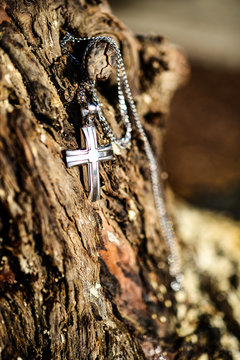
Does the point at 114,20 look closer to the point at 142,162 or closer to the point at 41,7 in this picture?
the point at 41,7

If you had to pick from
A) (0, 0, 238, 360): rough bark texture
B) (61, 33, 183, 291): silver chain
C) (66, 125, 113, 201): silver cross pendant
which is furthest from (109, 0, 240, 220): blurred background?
(66, 125, 113, 201): silver cross pendant

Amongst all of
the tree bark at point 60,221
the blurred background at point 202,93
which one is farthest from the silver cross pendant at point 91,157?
the blurred background at point 202,93

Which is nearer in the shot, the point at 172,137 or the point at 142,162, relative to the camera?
the point at 142,162

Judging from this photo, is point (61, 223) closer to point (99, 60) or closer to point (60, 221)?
point (60, 221)

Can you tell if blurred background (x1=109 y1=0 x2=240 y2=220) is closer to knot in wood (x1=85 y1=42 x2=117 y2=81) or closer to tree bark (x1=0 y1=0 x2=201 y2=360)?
tree bark (x1=0 y1=0 x2=201 y2=360)

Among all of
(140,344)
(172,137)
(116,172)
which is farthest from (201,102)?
(140,344)
